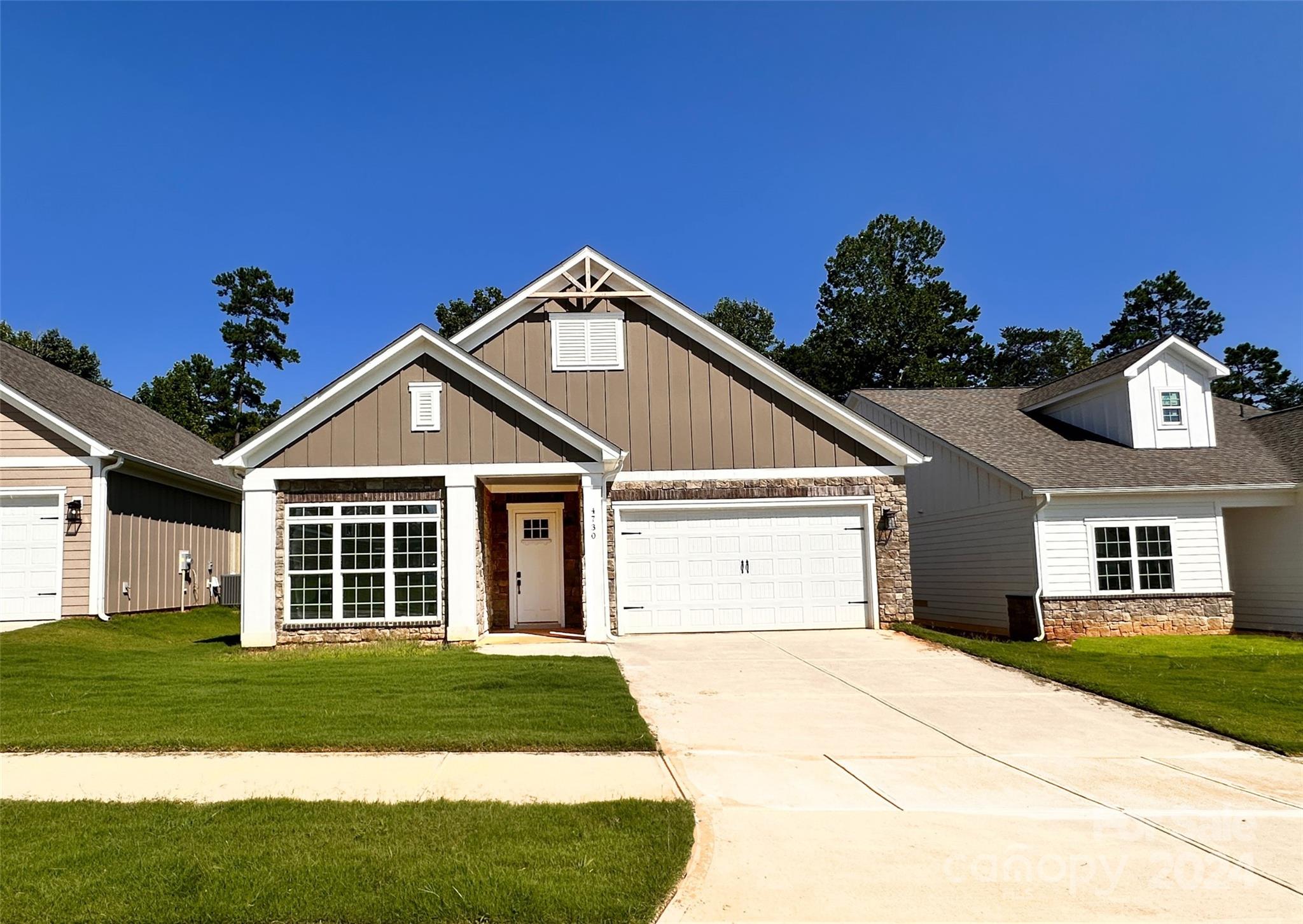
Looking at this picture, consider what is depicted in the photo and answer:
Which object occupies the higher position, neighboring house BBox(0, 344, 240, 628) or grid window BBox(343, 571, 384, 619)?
neighboring house BBox(0, 344, 240, 628)

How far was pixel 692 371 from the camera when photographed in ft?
53.9

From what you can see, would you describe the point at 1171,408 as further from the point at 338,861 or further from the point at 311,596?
the point at 338,861

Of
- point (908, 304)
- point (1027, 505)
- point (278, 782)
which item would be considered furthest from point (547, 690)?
point (908, 304)

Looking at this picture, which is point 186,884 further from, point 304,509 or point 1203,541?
point 1203,541

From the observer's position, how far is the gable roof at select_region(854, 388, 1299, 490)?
16984mm

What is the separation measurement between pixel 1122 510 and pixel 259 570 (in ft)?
51.4

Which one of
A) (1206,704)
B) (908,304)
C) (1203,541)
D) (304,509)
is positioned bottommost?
(1206,704)

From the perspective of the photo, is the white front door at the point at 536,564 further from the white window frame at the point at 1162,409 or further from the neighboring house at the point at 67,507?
the white window frame at the point at 1162,409

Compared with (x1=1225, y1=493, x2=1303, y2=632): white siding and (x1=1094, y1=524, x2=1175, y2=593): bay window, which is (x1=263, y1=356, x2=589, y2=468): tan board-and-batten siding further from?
(x1=1225, y1=493, x2=1303, y2=632): white siding

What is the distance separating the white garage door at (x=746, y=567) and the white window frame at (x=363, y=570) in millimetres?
3390

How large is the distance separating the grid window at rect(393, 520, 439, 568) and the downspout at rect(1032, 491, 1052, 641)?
36.1ft

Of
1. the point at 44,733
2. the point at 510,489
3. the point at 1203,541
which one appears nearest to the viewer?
the point at 44,733

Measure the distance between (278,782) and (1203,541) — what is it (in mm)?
17171

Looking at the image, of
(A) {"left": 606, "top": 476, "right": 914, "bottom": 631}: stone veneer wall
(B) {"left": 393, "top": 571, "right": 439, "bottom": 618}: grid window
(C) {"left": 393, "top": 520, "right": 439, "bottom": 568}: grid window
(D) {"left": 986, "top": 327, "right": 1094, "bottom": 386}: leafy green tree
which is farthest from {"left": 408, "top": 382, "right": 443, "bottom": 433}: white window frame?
(D) {"left": 986, "top": 327, "right": 1094, "bottom": 386}: leafy green tree
